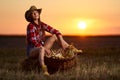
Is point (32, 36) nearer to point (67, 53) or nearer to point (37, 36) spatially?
point (37, 36)

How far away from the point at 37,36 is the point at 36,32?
10 centimetres

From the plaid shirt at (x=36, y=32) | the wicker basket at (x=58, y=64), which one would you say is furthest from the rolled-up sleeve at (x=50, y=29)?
the wicker basket at (x=58, y=64)

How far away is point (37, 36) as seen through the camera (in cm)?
1264

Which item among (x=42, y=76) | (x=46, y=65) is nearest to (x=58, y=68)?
(x=46, y=65)

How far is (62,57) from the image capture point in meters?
12.8

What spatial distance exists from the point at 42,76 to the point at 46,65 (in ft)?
3.72

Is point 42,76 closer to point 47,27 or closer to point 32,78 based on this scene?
point 32,78

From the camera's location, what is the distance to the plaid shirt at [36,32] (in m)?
12.5

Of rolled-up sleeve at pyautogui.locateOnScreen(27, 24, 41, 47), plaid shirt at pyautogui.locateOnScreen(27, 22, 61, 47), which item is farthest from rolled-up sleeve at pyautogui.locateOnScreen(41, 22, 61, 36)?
rolled-up sleeve at pyautogui.locateOnScreen(27, 24, 41, 47)

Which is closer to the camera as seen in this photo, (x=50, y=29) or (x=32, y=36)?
(x=32, y=36)

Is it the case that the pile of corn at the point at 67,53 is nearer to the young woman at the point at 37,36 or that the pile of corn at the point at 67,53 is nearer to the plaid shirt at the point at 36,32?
the young woman at the point at 37,36

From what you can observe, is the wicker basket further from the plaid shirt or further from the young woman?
the plaid shirt

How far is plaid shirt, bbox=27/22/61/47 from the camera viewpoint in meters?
12.5

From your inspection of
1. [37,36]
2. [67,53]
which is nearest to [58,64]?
[67,53]
